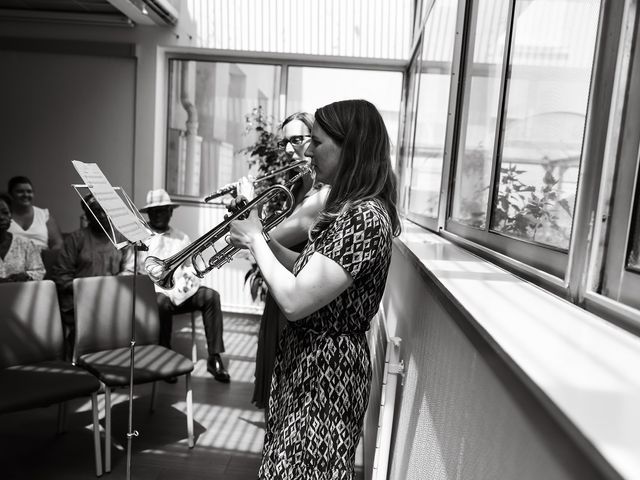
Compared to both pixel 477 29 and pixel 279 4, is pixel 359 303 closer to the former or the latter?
pixel 477 29

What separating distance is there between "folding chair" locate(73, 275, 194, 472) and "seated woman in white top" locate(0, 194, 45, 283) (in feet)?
3.80

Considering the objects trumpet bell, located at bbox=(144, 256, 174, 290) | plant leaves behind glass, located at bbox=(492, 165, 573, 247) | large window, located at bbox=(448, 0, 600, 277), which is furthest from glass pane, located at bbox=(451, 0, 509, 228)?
trumpet bell, located at bbox=(144, 256, 174, 290)

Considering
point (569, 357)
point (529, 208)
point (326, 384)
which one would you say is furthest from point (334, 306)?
point (569, 357)

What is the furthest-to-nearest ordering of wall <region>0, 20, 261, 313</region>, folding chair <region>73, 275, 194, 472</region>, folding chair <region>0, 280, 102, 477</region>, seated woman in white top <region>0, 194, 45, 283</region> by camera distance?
1. wall <region>0, 20, 261, 313</region>
2. seated woman in white top <region>0, 194, 45, 283</region>
3. folding chair <region>73, 275, 194, 472</region>
4. folding chair <region>0, 280, 102, 477</region>

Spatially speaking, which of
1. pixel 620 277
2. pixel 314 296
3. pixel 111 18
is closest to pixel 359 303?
pixel 314 296

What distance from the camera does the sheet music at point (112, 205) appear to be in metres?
1.60

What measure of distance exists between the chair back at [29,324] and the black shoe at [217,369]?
1.29 m

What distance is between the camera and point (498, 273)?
46.0 inches

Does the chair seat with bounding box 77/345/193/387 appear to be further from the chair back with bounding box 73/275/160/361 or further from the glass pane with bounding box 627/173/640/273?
the glass pane with bounding box 627/173/640/273

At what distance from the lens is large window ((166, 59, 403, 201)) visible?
597 cm

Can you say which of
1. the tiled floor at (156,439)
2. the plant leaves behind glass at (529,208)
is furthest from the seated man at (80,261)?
the plant leaves behind glass at (529,208)

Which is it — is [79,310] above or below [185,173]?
below

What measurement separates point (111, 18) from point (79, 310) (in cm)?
412

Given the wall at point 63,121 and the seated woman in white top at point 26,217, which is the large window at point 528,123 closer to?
the seated woman in white top at point 26,217
